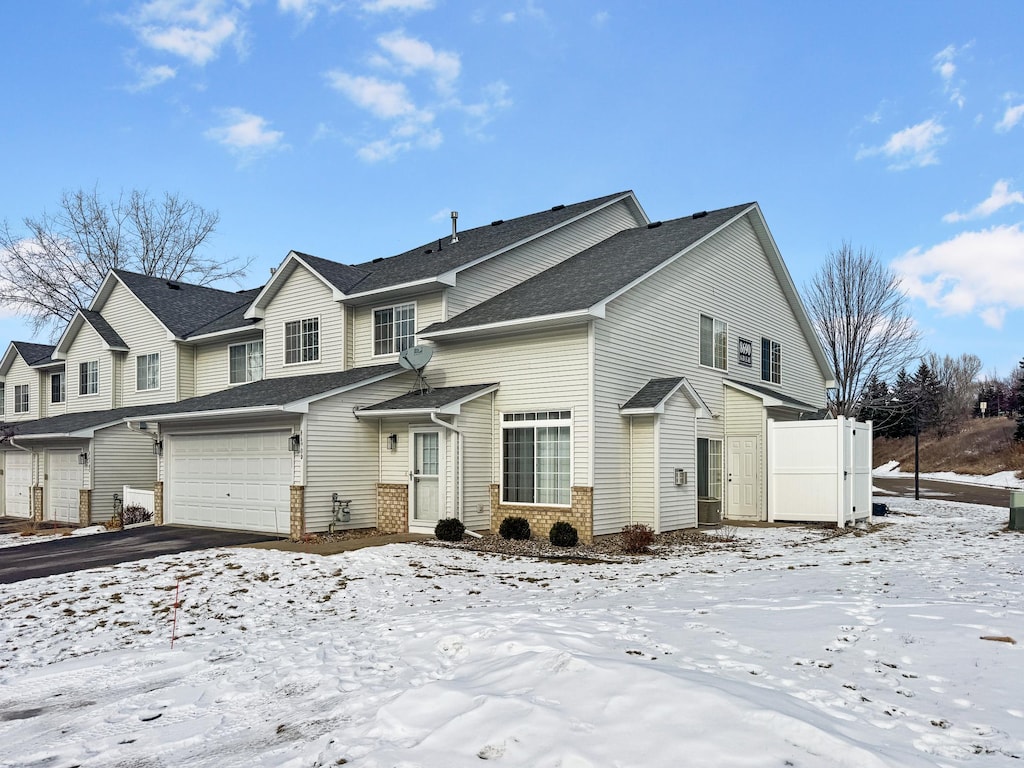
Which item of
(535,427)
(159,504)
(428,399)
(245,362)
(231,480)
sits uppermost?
(245,362)

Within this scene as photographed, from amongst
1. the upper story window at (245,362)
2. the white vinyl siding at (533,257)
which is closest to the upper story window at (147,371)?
the upper story window at (245,362)

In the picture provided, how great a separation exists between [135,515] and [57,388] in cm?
1277

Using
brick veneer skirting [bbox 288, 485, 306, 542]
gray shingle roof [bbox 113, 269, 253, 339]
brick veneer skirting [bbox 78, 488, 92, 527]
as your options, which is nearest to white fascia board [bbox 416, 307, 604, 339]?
brick veneer skirting [bbox 288, 485, 306, 542]

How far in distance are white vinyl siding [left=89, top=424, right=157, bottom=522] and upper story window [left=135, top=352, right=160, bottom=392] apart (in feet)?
6.69

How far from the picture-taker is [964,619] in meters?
6.75

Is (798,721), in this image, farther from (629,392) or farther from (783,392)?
(783,392)

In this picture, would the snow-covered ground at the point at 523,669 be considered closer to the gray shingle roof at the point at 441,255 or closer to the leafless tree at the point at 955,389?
the gray shingle roof at the point at 441,255

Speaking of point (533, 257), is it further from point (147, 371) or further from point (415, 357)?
point (147, 371)

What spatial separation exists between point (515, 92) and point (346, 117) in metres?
5.20

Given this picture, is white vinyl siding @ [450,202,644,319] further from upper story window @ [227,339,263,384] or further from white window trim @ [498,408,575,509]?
upper story window @ [227,339,263,384]

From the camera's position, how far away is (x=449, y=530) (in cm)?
1496

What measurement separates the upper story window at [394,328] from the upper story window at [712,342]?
725cm

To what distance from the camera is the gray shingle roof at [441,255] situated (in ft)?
61.1

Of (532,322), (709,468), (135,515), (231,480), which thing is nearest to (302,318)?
(231,480)
